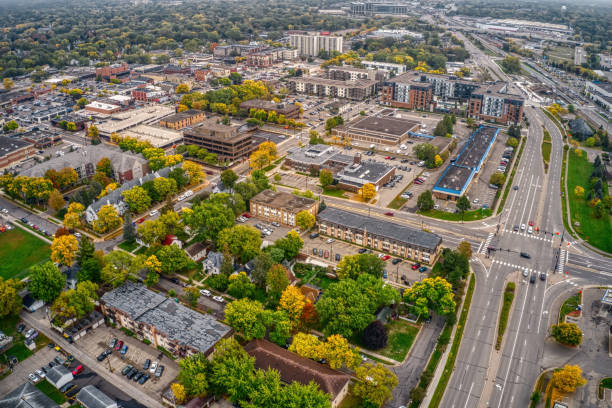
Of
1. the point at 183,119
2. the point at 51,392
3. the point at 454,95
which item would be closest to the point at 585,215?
the point at 454,95

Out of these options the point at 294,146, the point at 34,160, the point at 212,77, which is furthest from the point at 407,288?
the point at 212,77

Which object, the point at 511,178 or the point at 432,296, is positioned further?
the point at 511,178

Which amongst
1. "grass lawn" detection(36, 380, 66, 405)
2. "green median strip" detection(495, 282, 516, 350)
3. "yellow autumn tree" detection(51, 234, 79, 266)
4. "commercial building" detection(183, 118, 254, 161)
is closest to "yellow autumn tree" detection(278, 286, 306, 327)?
"green median strip" detection(495, 282, 516, 350)

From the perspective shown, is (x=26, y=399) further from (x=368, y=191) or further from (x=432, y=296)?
(x=368, y=191)

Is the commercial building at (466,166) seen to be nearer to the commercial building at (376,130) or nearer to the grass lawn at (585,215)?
the commercial building at (376,130)

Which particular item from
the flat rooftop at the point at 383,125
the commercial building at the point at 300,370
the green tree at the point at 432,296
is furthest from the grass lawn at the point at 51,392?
the flat rooftop at the point at 383,125

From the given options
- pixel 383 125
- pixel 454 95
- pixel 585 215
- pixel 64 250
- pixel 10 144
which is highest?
pixel 454 95
